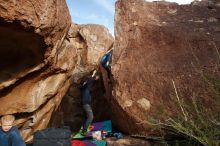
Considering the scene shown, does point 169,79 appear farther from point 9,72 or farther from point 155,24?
point 9,72

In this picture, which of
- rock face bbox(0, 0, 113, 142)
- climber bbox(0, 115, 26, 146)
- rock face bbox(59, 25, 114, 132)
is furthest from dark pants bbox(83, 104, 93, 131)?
climber bbox(0, 115, 26, 146)

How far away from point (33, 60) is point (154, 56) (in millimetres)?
2162

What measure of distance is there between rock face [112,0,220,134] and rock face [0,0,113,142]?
1.22m

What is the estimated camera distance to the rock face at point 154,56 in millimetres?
5777

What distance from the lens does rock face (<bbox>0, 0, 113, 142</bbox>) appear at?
445 cm

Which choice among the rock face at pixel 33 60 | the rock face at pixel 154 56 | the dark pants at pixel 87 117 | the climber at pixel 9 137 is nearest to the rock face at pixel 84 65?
the dark pants at pixel 87 117

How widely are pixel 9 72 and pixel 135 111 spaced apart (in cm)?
225

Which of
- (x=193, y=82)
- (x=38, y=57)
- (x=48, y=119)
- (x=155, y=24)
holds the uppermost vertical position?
(x=155, y=24)

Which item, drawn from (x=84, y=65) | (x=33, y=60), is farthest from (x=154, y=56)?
(x=84, y=65)

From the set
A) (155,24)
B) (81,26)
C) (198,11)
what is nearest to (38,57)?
(155,24)

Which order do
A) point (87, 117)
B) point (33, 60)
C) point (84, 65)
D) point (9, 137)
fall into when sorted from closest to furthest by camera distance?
point (9, 137), point (33, 60), point (87, 117), point (84, 65)

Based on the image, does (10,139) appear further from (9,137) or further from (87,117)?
(87,117)

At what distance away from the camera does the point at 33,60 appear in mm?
5707

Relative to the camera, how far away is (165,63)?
6.06 metres
